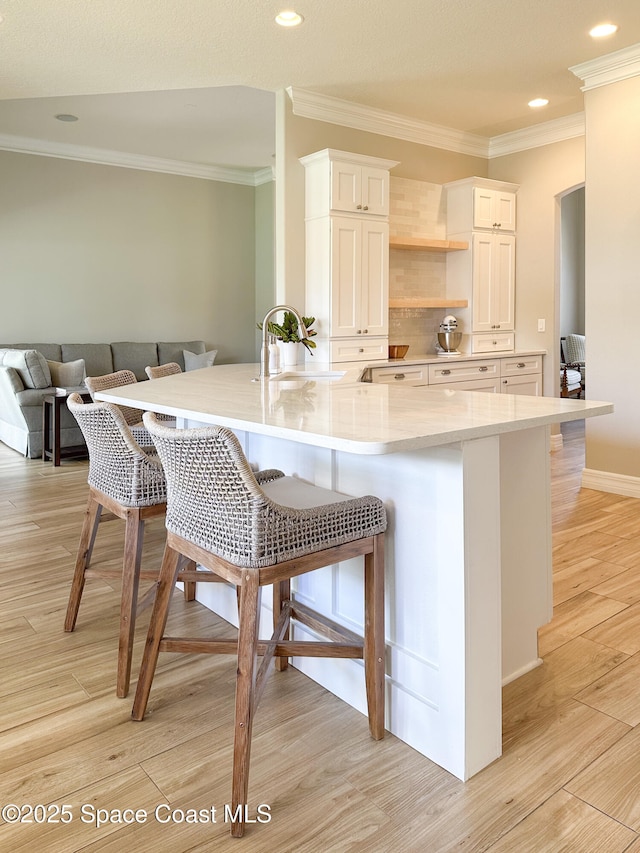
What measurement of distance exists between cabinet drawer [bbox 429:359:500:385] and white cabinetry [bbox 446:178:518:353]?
0.82ft

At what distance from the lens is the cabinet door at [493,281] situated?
579cm

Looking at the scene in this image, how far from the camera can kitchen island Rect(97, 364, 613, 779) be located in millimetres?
1631

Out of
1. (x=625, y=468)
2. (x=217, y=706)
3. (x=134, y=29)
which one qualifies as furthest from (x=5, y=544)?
(x=625, y=468)

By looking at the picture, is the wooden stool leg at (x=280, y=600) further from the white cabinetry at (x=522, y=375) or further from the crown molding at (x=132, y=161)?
the crown molding at (x=132, y=161)

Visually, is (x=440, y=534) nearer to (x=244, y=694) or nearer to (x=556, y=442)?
(x=244, y=694)

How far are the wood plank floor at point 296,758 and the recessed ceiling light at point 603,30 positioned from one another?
10.7 feet

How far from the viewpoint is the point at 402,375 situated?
5059 millimetres

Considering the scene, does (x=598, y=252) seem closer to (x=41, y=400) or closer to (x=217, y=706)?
(x=217, y=706)

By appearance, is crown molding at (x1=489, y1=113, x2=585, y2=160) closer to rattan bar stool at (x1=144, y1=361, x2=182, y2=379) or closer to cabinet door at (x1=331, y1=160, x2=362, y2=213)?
cabinet door at (x1=331, y1=160, x2=362, y2=213)

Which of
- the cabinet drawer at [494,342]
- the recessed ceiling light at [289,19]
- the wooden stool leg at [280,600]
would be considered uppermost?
the recessed ceiling light at [289,19]

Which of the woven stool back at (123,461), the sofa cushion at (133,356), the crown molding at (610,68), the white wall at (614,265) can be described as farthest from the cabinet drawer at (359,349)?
the sofa cushion at (133,356)

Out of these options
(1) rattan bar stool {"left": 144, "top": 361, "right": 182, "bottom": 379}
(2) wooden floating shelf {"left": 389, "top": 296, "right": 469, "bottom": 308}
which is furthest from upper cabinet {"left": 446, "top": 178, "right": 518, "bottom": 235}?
(1) rattan bar stool {"left": 144, "top": 361, "right": 182, "bottom": 379}

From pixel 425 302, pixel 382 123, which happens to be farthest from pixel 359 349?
pixel 382 123

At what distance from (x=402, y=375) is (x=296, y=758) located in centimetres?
361
